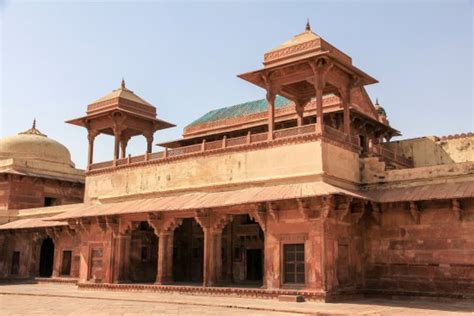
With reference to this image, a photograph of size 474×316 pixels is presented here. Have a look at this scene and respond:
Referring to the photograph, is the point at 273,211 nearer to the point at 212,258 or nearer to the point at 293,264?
the point at 293,264

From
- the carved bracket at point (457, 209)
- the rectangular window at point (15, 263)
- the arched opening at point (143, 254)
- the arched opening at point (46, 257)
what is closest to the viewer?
the carved bracket at point (457, 209)

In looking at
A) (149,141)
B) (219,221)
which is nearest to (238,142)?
(219,221)

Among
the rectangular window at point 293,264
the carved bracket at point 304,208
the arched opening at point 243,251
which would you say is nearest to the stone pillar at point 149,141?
the arched opening at point 243,251

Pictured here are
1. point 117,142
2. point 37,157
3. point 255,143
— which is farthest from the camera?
point 37,157

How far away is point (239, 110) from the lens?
91.9ft

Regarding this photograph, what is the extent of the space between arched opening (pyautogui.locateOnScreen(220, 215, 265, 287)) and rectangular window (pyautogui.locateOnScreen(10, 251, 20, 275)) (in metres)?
13.1

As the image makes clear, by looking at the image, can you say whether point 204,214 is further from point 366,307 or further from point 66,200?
point 66,200

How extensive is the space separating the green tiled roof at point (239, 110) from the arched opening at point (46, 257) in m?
10.9

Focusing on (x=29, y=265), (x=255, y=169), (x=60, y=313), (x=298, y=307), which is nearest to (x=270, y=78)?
(x=255, y=169)

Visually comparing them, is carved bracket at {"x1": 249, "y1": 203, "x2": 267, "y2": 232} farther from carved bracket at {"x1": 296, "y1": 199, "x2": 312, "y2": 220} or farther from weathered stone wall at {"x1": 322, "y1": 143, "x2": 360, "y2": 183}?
weathered stone wall at {"x1": 322, "y1": 143, "x2": 360, "y2": 183}

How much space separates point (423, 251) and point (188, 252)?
11637 millimetres

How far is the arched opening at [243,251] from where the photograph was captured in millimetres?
22969

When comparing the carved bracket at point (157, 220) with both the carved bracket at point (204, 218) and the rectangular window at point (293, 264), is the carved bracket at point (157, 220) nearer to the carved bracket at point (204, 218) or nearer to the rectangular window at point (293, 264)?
the carved bracket at point (204, 218)

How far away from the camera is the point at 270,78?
18.8 metres
